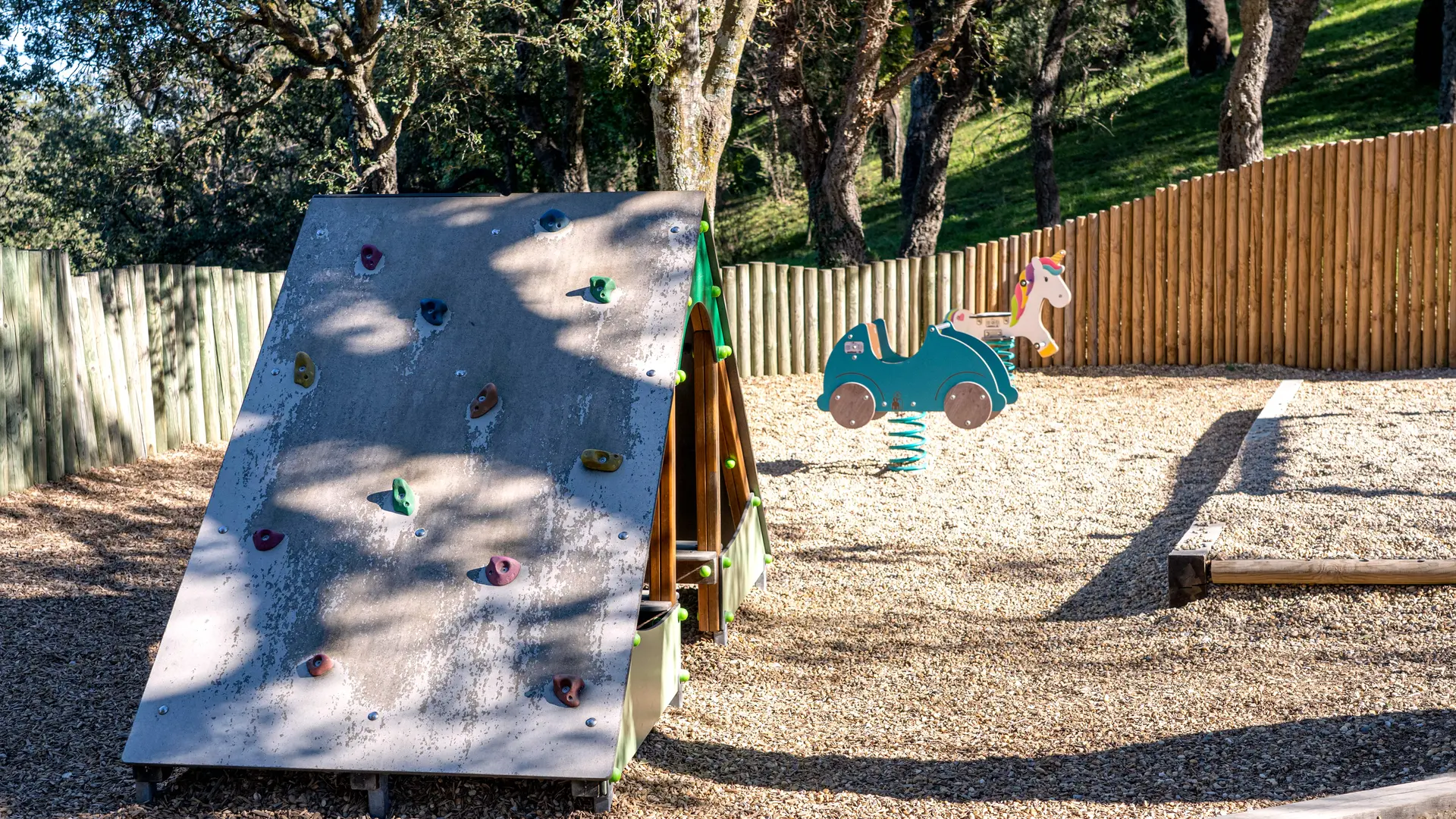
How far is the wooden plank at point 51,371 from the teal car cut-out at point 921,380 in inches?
207

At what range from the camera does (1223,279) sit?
12547 mm

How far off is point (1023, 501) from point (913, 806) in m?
4.62

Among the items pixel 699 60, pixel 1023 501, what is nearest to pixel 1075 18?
pixel 699 60

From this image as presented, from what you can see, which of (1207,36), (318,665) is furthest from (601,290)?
(1207,36)

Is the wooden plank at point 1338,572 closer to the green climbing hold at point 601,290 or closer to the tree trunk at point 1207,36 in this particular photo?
the green climbing hold at point 601,290

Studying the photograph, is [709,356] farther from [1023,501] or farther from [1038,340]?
[1038,340]

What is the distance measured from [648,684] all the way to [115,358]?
651 centimetres

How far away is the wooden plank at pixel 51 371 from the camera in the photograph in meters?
8.13

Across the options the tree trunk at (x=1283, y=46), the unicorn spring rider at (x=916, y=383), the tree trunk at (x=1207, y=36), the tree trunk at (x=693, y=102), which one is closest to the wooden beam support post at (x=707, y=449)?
the unicorn spring rider at (x=916, y=383)

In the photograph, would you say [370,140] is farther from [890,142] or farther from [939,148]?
[890,142]

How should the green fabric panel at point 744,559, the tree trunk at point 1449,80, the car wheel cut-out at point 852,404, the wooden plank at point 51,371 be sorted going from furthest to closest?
1. the tree trunk at point 1449,80
2. the car wheel cut-out at point 852,404
3. the wooden plank at point 51,371
4. the green fabric panel at point 744,559

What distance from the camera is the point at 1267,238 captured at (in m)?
12.3

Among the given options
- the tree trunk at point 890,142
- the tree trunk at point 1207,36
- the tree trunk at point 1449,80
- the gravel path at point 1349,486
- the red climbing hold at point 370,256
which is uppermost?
Answer: the tree trunk at point 1207,36

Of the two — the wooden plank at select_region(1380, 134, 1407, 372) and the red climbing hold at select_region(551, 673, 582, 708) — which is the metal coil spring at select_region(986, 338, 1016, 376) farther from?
the red climbing hold at select_region(551, 673, 582, 708)
